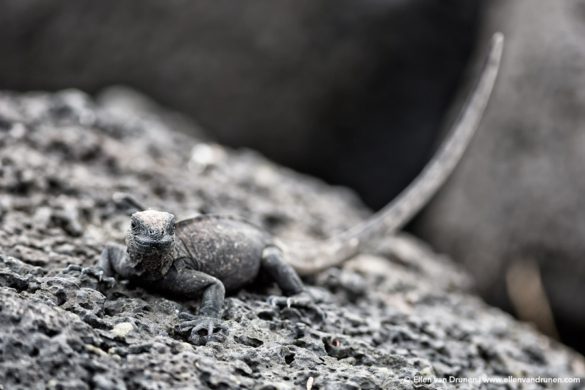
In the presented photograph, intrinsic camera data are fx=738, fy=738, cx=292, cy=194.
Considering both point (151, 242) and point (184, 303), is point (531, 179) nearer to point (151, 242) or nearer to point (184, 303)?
point (184, 303)

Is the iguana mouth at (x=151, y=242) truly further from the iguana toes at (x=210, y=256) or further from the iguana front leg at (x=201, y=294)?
the iguana front leg at (x=201, y=294)

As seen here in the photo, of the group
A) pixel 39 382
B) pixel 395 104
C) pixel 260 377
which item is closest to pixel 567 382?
pixel 260 377

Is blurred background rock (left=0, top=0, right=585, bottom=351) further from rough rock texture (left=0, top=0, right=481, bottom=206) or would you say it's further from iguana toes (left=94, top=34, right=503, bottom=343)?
iguana toes (left=94, top=34, right=503, bottom=343)

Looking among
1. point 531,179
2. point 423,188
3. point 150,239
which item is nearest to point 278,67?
point 531,179

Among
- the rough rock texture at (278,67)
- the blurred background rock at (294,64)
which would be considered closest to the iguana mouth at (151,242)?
the blurred background rock at (294,64)

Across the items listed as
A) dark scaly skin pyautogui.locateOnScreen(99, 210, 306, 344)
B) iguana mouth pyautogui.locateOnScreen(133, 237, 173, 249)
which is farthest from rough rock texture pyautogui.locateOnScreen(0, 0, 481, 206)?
iguana mouth pyautogui.locateOnScreen(133, 237, 173, 249)

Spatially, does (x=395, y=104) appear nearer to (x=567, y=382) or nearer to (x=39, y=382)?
(x=567, y=382)

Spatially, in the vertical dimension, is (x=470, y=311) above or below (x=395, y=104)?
below

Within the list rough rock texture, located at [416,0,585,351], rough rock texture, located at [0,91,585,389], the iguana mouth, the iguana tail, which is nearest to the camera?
rough rock texture, located at [0,91,585,389]
